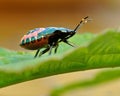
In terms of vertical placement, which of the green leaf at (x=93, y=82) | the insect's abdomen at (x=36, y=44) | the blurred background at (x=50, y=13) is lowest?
the green leaf at (x=93, y=82)

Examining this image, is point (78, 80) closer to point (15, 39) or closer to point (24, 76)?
point (24, 76)

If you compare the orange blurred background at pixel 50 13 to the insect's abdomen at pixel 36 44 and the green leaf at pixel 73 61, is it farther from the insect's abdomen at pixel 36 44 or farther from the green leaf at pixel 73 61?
the green leaf at pixel 73 61

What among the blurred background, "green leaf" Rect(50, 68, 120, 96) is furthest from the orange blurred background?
"green leaf" Rect(50, 68, 120, 96)

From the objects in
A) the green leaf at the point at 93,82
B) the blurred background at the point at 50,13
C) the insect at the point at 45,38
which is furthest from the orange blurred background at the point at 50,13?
the green leaf at the point at 93,82

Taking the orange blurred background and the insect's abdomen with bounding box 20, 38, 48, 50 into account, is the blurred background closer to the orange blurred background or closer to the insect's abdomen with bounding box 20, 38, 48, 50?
the orange blurred background

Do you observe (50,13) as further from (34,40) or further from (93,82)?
(93,82)

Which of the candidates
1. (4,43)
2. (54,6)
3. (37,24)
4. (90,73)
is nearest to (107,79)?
(90,73)
